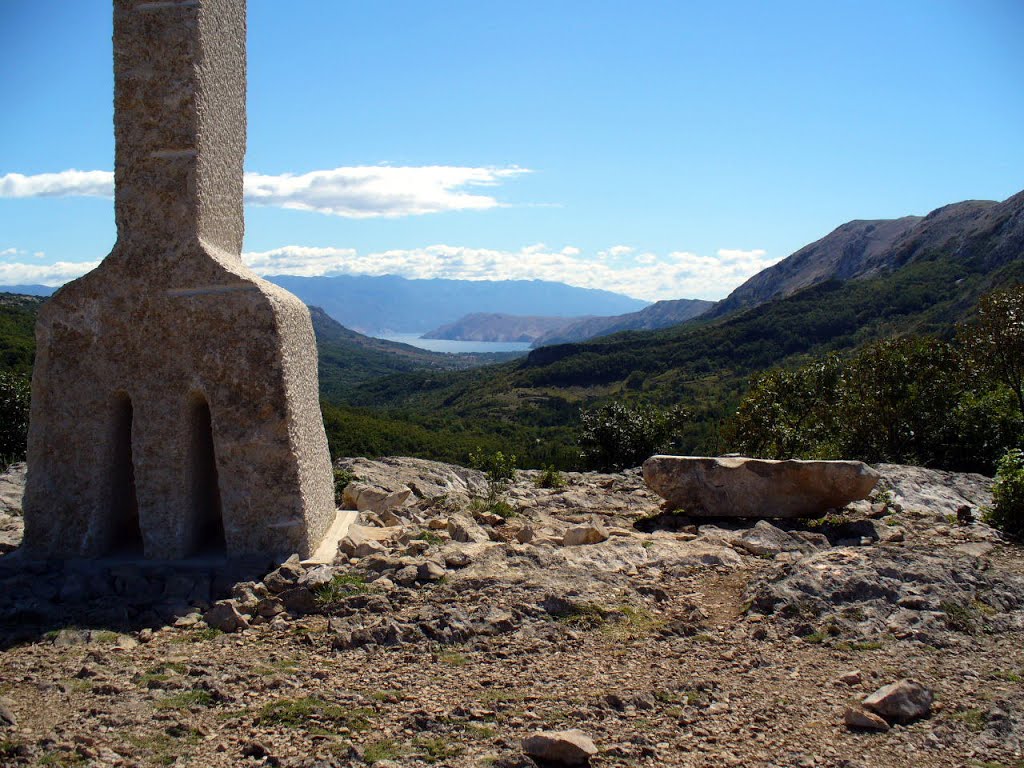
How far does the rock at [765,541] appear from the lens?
949 centimetres

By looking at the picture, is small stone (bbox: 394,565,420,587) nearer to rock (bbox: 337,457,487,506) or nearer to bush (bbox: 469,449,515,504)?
rock (bbox: 337,457,487,506)

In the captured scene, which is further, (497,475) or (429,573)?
(497,475)

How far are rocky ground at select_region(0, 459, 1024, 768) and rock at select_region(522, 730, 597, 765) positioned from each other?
95 mm

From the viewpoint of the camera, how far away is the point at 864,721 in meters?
5.25

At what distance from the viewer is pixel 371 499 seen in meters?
11.2

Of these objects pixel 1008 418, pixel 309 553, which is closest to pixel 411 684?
pixel 309 553

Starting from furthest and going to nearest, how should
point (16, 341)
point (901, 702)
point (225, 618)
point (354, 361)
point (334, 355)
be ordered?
point (354, 361) → point (334, 355) → point (16, 341) → point (225, 618) → point (901, 702)

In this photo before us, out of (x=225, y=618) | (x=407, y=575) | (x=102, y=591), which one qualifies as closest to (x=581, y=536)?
(x=407, y=575)

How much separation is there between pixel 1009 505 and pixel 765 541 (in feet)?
10.8

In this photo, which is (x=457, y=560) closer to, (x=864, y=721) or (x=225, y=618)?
(x=225, y=618)

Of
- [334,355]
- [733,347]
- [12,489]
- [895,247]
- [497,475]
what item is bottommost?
[12,489]

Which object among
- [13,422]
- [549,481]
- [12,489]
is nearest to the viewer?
[12,489]

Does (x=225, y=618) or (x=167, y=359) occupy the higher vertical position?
(x=167, y=359)

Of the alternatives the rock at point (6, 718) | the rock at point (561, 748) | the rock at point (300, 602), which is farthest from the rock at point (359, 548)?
the rock at point (561, 748)
